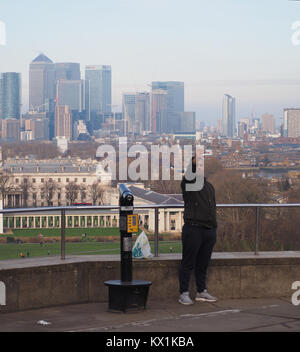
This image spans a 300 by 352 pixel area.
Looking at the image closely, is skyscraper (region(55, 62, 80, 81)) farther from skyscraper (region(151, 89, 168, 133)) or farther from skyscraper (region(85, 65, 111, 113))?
skyscraper (region(151, 89, 168, 133))

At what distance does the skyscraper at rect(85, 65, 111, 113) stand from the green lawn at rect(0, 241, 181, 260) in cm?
6869

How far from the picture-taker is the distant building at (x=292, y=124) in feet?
306

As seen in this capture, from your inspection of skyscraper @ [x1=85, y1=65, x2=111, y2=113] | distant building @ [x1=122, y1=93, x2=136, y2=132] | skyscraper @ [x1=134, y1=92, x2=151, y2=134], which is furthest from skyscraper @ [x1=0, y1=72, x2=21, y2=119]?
skyscraper @ [x1=134, y1=92, x2=151, y2=134]

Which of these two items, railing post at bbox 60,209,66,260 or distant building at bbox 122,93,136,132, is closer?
railing post at bbox 60,209,66,260

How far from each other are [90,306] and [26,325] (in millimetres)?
1125

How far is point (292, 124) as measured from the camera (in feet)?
311

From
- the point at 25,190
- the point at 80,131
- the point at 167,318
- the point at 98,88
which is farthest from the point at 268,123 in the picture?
the point at 167,318

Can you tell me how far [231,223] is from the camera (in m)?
8.70

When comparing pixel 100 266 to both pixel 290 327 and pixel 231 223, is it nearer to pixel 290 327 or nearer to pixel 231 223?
pixel 231 223

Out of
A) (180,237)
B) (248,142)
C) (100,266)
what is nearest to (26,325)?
(100,266)

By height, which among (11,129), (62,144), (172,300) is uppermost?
(11,129)

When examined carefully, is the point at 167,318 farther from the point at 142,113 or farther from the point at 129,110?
the point at 129,110

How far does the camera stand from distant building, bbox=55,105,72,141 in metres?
90.0

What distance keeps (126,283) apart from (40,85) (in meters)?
88.4
